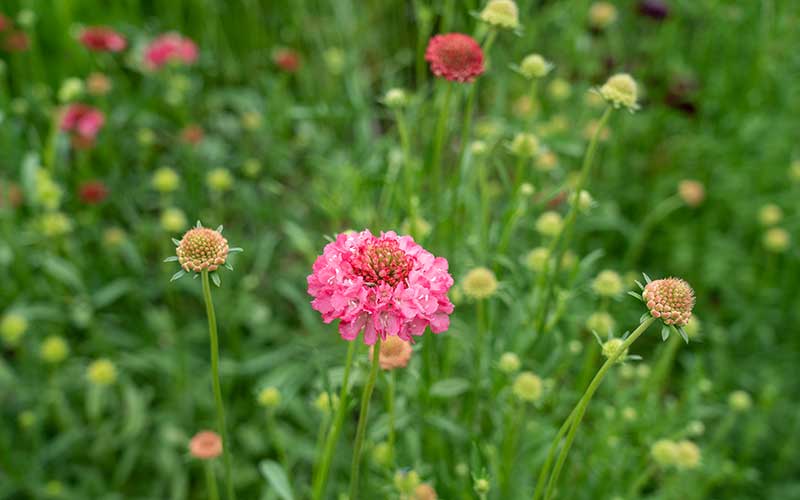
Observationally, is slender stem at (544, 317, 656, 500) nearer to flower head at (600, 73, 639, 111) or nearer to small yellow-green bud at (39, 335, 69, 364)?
flower head at (600, 73, 639, 111)

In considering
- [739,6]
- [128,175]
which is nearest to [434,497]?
[128,175]

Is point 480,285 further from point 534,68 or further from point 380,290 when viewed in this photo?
point 380,290

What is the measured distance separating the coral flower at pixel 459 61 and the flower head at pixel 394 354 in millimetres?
504

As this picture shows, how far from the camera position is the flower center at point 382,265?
933 millimetres

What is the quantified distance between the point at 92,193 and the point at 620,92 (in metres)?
1.58

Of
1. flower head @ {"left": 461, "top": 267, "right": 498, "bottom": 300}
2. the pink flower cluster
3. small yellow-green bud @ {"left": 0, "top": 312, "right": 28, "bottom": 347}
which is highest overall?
the pink flower cluster

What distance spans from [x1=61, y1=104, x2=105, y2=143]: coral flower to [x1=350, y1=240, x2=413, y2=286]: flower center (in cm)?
156

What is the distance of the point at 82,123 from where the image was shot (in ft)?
7.22

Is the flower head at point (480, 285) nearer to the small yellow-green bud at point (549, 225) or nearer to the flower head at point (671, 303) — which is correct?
the small yellow-green bud at point (549, 225)

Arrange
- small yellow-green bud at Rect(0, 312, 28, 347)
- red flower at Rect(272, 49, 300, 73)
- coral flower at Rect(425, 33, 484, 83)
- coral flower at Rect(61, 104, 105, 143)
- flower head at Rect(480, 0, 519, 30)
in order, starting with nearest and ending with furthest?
coral flower at Rect(425, 33, 484, 83)
flower head at Rect(480, 0, 519, 30)
small yellow-green bud at Rect(0, 312, 28, 347)
coral flower at Rect(61, 104, 105, 143)
red flower at Rect(272, 49, 300, 73)

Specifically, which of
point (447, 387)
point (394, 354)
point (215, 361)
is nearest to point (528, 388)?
point (447, 387)

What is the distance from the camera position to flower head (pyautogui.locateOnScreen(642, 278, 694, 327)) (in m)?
0.92

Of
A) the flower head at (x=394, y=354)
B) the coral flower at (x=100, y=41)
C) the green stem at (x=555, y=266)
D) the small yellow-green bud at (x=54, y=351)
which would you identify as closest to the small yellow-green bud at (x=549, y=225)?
the green stem at (x=555, y=266)

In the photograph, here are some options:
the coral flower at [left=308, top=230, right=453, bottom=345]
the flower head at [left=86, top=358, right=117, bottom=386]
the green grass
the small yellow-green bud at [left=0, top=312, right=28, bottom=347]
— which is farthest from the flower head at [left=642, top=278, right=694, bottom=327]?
the small yellow-green bud at [left=0, top=312, right=28, bottom=347]
